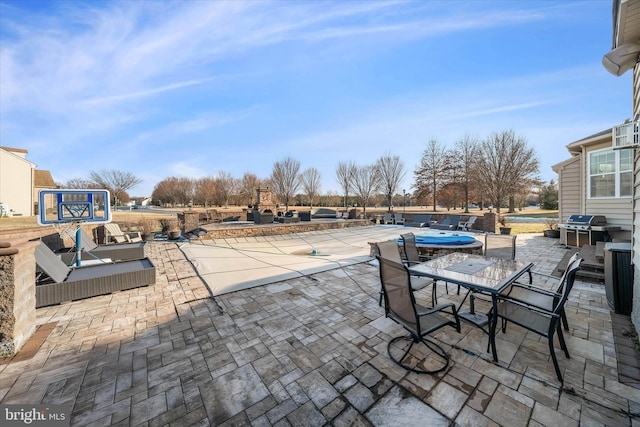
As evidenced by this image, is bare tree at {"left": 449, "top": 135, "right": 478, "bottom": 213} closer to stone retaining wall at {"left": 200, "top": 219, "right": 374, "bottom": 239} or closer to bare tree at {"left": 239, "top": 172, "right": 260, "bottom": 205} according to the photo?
stone retaining wall at {"left": 200, "top": 219, "right": 374, "bottom": 239}

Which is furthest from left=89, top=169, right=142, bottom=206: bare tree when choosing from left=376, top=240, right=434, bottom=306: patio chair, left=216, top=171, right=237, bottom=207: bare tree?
left=376, top=240, right=434, bottom=306: patio chair

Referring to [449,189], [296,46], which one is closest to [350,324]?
[296,46]

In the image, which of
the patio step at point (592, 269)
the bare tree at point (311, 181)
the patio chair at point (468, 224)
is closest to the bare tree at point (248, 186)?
the bare tree at point (311, 181)

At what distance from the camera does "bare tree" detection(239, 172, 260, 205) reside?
34.4m

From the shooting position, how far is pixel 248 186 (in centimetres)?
3528

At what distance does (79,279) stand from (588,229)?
12847 mm

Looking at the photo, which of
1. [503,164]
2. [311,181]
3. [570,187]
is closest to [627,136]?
[570,187]

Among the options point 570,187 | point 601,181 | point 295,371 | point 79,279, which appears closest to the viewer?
point 295,371

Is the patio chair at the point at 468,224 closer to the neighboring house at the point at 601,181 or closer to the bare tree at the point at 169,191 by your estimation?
the neighboring house at the point at 601,181

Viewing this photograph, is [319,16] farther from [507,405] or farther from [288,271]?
[507,405]

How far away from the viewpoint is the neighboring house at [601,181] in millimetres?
6980

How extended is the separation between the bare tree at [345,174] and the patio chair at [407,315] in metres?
24.7

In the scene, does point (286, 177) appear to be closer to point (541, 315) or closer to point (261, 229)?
point (261, 229)

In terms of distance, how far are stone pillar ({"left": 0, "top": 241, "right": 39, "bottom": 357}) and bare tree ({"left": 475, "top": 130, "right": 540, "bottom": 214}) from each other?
2524 cm
